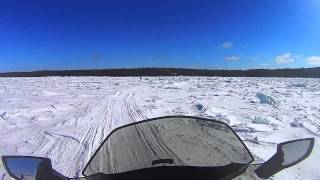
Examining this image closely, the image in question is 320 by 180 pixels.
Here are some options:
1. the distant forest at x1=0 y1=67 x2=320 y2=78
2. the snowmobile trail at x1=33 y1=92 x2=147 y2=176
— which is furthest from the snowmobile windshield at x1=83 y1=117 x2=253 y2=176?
the distant forest at x1=0 y1=67 x2=320 y2=78

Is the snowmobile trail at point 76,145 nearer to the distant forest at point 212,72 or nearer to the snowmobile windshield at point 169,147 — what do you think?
the snowmobile windshield at point 169,147

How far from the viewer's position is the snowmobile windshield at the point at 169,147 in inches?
79.0

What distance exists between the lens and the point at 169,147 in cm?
221

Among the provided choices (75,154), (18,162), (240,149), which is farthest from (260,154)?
(18,162)

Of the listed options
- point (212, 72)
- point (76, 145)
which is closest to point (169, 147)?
point (76, 145)

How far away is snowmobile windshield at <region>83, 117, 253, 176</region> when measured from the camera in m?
2.01

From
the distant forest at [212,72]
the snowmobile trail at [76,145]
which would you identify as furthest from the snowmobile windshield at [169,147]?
the distant forest at [212,72]

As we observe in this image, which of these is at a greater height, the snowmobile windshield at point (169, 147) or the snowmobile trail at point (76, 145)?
the snowmobile windshield at point (169, 147)

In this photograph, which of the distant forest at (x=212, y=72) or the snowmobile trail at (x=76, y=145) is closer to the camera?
the snowmobile trail at (x=76, y=145)

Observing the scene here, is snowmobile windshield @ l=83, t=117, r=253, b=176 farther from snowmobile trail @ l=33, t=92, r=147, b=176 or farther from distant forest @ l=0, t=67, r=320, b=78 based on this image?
distant forest @ l=0, t=67, r=320, b=78

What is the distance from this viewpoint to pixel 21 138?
816cm

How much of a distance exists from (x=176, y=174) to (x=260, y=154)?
4.49 metres

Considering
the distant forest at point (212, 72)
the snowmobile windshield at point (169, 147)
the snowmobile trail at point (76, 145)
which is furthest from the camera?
the distant forest at point (212, 72)

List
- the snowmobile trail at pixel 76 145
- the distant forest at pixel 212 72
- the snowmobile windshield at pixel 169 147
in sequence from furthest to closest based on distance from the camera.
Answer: the distant forest at pixel 212 72 → the snowmobile trail at pixel 76 145 → the snowmobile windshield at pixel 169 147
